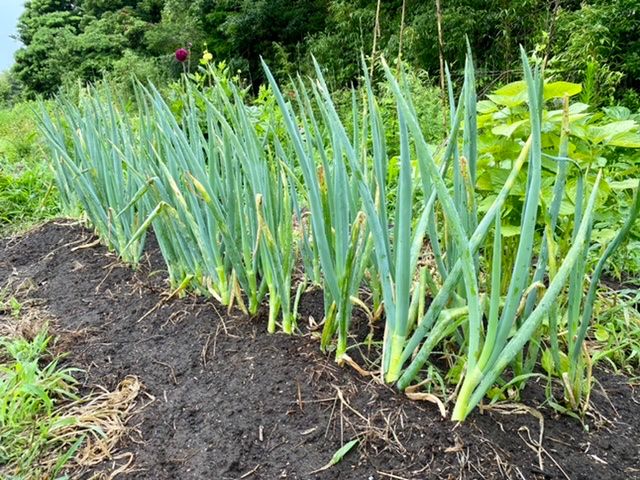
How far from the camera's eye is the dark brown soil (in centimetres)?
104

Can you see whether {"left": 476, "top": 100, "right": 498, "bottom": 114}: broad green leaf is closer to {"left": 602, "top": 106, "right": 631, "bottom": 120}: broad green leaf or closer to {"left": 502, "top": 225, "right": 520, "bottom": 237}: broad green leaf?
{"left": 502, "top": 225, "right": 520, "bottom": 237}: broad green leaf

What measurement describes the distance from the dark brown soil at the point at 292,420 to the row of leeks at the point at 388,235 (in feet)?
0.21

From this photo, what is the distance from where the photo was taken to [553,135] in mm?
1322

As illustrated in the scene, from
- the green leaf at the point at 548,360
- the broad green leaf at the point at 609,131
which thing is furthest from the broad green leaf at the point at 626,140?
the green leaf at the point at 548,360

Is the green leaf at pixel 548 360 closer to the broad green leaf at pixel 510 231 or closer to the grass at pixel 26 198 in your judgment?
the broad green leaf at pixel 510 231

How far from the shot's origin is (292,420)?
1.17 m

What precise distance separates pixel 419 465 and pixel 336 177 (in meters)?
0.62

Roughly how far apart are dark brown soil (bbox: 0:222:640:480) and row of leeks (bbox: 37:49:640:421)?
6 cm

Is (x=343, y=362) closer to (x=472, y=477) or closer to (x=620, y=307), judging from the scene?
(x=472, y=477)

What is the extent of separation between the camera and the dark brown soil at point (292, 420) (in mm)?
1039

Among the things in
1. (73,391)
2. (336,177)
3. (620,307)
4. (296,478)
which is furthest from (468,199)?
(73,391)

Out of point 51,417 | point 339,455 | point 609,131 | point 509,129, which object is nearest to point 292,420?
point 339,455

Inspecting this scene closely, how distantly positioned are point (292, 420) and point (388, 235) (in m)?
0.44

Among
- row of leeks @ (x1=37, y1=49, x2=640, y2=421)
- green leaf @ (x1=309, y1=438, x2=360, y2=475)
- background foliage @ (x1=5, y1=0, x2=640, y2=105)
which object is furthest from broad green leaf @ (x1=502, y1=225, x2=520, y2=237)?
green leaf @ (x1=309, y1=438, x2=360, y2=475)
